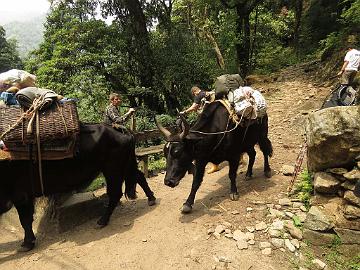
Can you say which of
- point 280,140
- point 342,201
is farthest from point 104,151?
point 280,140

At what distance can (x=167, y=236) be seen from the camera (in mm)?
4680

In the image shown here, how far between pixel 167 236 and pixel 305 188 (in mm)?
2079

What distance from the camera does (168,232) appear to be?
4781mm

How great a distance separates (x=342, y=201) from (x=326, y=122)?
99 cm

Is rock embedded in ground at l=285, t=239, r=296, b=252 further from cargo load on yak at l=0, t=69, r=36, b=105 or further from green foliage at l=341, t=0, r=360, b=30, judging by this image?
green foliage at l=341, t=0, r=360, b=30

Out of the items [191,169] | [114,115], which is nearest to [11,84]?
[114,115]

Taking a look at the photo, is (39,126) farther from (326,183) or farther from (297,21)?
(297,21)

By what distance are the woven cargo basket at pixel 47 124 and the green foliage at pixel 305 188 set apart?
320 centimetres

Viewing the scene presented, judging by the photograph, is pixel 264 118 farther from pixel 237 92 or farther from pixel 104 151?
pixel 104 151

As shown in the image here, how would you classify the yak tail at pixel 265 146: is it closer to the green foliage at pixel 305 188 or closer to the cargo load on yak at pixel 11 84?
the green foliage at pixel 305 188

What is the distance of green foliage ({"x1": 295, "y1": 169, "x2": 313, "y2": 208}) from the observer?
198 inches

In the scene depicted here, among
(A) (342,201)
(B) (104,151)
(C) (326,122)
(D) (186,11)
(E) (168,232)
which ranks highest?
(D) (186,11)

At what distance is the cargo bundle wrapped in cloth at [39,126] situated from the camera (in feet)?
14.7

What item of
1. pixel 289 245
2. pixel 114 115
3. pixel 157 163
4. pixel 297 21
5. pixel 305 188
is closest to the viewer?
pixel 289 245
